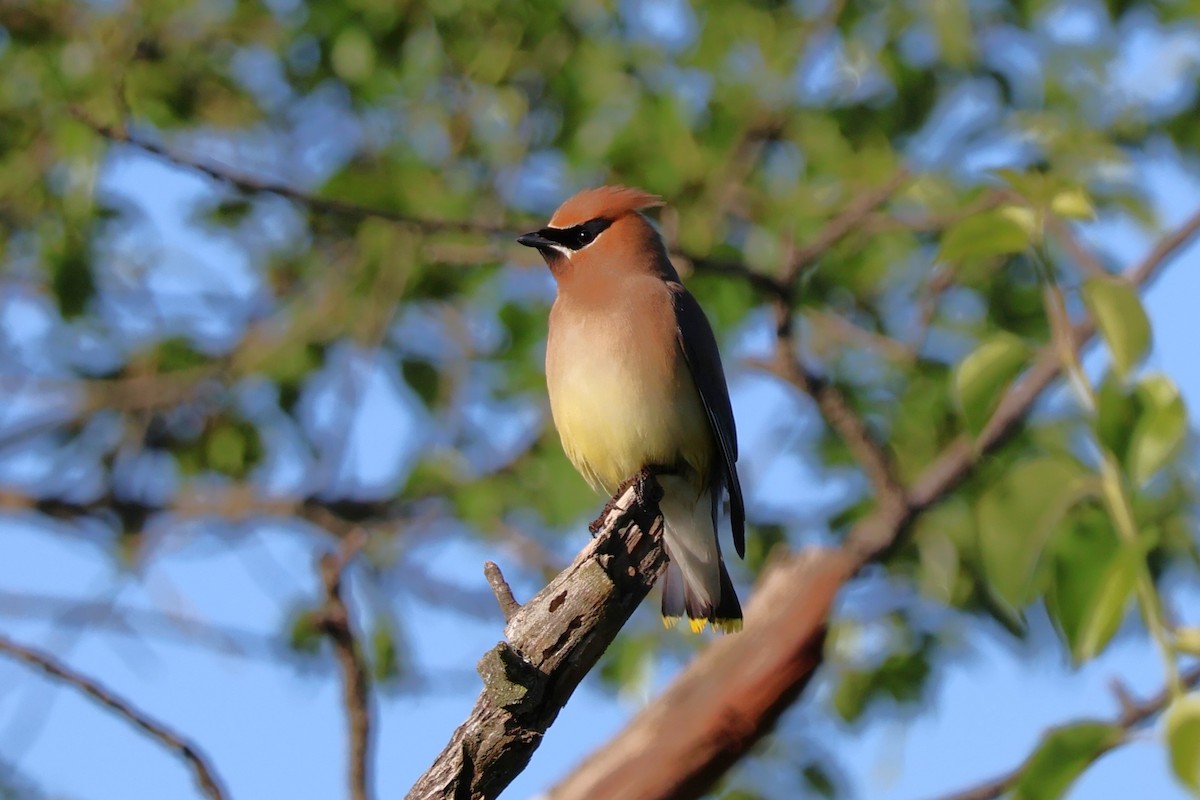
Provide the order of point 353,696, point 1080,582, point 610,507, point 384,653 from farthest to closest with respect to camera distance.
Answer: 1. point 384,653
2. point 610,507
3. point 353,696
4. point 1080,582

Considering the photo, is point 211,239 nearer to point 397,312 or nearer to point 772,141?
point 397,312

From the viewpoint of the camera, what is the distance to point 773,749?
5840mm

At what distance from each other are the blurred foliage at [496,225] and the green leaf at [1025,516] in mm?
3266

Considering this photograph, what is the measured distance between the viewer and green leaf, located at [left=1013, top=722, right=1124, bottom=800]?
2016 mm

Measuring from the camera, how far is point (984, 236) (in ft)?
8.36

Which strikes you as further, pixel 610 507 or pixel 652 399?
pixel 652 399

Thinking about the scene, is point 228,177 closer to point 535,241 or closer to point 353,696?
point 535,241

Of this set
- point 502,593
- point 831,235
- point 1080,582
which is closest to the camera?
point 1080,582

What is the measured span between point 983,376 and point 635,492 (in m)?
1.60

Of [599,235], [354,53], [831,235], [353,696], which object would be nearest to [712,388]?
[599,235]

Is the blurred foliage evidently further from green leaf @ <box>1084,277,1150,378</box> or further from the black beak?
green leaf @ <box>1084,277,1150,378</box>

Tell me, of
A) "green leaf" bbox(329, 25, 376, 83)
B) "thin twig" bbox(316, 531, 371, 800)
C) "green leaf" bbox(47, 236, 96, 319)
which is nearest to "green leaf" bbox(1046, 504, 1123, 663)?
A: "thin twig" bbox(316, 531, 371, 800)

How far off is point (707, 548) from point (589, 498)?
140 cm

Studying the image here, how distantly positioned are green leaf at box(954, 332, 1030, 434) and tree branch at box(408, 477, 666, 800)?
2.83 feet
